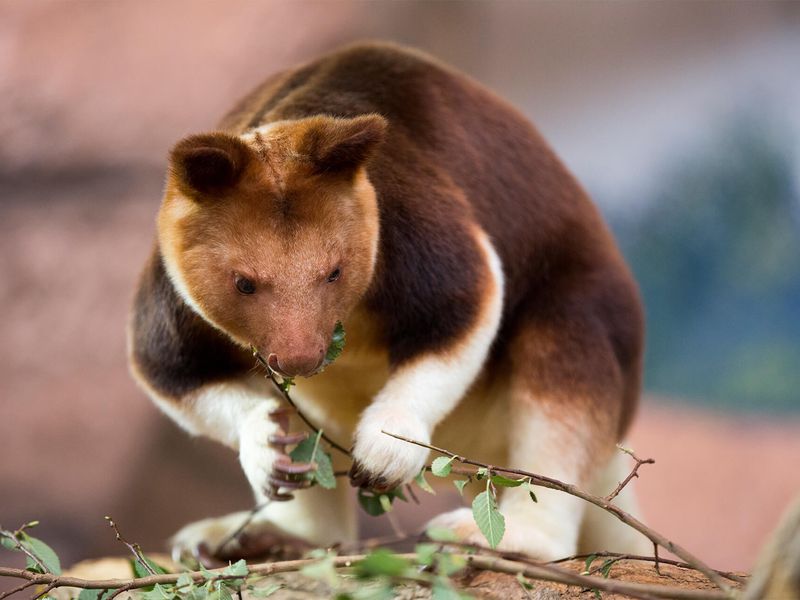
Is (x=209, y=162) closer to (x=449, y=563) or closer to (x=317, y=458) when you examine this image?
(x=317, y=458)

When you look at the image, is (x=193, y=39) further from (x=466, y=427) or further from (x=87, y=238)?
(x=466, y=427)

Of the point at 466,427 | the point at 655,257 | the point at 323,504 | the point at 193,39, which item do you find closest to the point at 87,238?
the point at 193,39

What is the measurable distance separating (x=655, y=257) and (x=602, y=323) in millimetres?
5676

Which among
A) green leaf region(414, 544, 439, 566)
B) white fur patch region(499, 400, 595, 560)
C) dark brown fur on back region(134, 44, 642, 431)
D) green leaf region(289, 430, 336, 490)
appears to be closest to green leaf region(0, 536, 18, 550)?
dark brown fur on back region(134, 44, 642, 431)

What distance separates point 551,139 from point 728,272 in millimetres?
2022

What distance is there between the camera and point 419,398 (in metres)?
2.47

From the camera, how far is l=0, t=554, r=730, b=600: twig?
159cm

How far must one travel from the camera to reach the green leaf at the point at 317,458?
2.45 meters

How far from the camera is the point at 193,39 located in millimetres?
5848

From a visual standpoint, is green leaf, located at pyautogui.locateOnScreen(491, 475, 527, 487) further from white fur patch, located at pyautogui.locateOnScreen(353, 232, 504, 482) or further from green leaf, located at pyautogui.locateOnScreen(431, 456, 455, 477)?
white fur patch, located at pyautogui.locateOnScreen(353, 232, 504, 482)

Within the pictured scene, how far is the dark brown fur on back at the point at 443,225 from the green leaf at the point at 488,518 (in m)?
0.65

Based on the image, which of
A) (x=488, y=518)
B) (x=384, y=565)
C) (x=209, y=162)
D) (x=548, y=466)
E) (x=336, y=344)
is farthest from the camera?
(x=548, y=466)

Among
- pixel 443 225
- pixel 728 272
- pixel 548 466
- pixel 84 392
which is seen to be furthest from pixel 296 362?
pixel 728 272

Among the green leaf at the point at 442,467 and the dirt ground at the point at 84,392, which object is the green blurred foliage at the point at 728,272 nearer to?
the dirt ground at the point at 84,392
